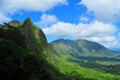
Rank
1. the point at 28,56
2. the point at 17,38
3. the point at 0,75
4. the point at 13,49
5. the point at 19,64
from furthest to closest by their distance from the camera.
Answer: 1. the point at 17,38
2. the point at 28,56
3. the point at 13,49
4. the point at 19,64
5. the point at 0,75

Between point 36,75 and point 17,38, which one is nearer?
point 36,75

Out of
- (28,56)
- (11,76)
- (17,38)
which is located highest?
(17,38)

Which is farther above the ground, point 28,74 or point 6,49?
point 6,49

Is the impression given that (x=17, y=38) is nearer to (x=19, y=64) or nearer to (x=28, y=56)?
(x=28, y=56)

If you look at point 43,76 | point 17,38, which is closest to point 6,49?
point 43,76

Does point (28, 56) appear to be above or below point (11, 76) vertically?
above

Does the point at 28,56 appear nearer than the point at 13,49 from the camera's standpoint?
No

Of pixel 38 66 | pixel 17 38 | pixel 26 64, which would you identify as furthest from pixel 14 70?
pixel 17 38

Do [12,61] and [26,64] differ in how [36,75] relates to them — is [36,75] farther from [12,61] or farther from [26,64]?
[12,61]

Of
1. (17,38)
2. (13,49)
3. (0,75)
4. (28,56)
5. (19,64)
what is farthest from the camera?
(17,38)
